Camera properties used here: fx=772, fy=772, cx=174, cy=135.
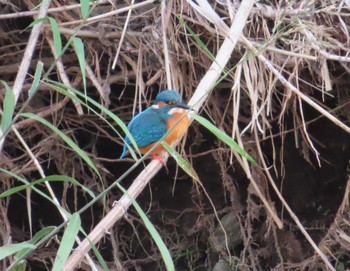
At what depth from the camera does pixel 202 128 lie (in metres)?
3.08

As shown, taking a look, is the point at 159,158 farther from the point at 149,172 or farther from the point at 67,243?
the point at 67,243

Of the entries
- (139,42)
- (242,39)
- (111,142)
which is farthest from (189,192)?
(242,39)

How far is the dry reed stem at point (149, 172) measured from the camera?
1660 millimetres

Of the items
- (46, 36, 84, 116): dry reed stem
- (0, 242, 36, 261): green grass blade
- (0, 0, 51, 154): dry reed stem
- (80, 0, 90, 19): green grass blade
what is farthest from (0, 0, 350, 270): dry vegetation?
(80, 0, 90, 19): green grass blade

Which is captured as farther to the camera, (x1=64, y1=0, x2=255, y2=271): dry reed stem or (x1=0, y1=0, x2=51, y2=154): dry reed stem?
(x1=0, y1=0, x2=51, y2=154): dry reed stem

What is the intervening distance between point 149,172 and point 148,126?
21.5 inches

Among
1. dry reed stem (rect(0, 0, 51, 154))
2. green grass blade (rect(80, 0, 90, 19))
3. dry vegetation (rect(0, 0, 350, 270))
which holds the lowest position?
dry vegetation (rect(0, 0, 350, 270))

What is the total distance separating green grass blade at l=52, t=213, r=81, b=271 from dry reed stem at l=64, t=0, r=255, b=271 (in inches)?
2.8

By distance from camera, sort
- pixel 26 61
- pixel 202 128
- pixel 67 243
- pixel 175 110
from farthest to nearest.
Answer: pixel 202 128 < pixel 175 110 < pixel 26 61 < pixel 67 243

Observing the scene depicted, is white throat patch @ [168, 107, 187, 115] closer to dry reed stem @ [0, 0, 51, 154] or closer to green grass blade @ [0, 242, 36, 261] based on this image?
dry reed stem @ [0, 0, 51, 154]

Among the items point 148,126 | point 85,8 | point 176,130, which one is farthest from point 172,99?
point 85,8

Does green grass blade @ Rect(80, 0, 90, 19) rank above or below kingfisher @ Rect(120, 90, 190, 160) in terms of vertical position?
above

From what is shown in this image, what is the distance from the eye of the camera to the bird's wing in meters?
2.45

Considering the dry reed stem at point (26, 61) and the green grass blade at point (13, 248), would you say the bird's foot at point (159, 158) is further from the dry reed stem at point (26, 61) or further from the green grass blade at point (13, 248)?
the green grass blade at point (13, 248)
